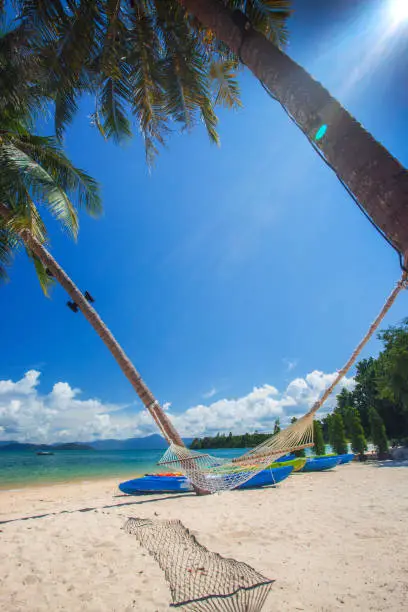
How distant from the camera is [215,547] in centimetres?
312

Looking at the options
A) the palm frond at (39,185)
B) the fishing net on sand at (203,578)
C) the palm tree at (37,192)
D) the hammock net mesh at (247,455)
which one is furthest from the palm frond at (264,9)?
the fishing net on sand at (203,578)

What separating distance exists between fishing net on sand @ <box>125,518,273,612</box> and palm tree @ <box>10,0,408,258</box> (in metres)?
2.29

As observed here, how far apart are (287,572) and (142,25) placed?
5.09 metres

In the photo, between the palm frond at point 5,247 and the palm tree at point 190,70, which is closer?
the palm tree at point 190,70

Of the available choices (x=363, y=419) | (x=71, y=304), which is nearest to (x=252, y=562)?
(x=71, y=304)

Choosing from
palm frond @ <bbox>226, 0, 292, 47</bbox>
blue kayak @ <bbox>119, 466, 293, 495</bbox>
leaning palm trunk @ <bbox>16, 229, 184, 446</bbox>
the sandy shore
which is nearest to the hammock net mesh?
leaning palm trunk @ <bbox>16, 229, 184, 446</bbox>

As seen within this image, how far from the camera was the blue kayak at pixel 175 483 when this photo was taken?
6.95m

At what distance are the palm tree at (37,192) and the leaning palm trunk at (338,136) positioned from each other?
3057 mm

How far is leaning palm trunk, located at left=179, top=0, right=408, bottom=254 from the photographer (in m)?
1.10

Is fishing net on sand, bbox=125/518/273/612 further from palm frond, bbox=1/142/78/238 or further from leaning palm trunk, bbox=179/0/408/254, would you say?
palm frond, bbox=1/142/78/238

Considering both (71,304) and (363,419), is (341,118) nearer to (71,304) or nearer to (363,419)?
(71,304)

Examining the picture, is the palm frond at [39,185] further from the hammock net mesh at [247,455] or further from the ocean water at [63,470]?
the ocean water at [63,470]

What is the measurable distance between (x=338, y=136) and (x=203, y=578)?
115 inches

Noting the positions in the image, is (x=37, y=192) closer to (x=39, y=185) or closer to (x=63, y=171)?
(x=39, y=185)
